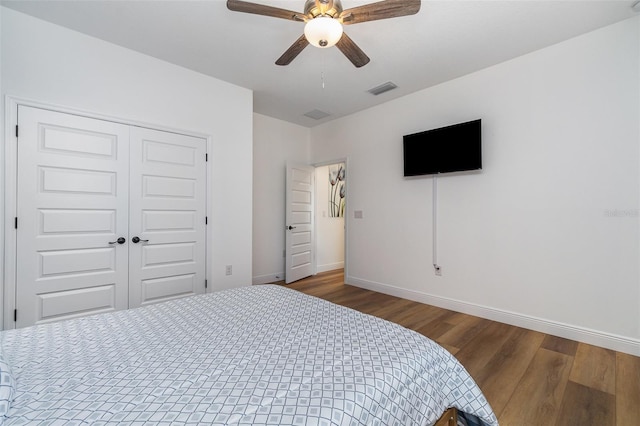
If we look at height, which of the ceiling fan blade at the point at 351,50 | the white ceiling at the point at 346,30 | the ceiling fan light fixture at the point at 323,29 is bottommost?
the ceiling fan light fixture at the point at 323,29

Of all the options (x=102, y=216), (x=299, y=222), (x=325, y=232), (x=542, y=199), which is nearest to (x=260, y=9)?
(x=102, y=216)

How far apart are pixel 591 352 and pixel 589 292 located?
501mm

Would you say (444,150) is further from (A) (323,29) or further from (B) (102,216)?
(B) (102,216)

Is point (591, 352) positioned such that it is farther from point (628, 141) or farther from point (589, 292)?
point (628, 141)

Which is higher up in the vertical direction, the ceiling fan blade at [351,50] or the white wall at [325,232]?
the ceiling fan blade at [351,50]

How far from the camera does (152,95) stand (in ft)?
9.25

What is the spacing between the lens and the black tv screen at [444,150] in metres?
2.94

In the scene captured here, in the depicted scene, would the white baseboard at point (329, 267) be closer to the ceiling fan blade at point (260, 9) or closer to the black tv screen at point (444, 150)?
the black tv screen at point (444, 150)

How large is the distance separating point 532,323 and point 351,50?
307cm

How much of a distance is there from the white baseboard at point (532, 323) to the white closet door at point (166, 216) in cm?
268

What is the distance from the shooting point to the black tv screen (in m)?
2.94

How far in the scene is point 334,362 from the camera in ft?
3.31

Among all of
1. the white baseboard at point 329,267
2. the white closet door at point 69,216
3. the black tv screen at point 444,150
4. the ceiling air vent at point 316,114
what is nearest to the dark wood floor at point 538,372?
the black tv screen at point 444,150

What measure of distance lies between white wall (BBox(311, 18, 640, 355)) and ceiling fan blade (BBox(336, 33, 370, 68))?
5.57 ft
